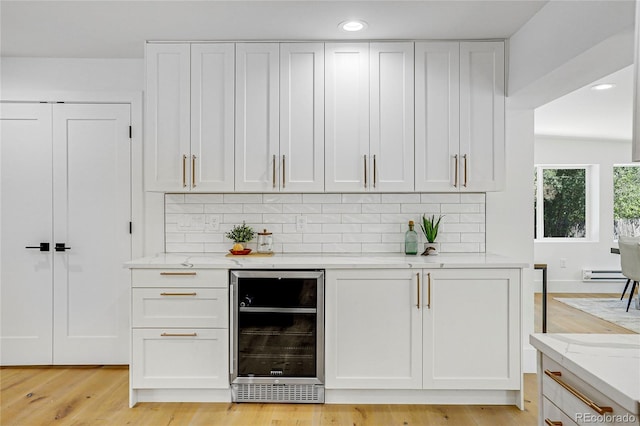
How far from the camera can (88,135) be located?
11.4 feet

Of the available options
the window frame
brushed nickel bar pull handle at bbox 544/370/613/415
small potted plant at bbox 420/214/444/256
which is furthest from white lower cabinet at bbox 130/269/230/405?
the window frame

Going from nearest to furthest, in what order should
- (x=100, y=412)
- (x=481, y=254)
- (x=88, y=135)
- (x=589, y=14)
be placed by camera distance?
(x=589, y=14)
(x=100, y=412)
(x=481, y=254)
(x=88, y=135)

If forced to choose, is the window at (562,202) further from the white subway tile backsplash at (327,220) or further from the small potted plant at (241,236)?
the small potted plant at (241,236)

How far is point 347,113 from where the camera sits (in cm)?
307

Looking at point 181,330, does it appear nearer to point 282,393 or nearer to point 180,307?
→ point 180,307

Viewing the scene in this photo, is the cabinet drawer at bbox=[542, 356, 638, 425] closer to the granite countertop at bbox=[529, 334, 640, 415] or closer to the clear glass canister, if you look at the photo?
the granite countertop at bbox=[529, 334, 640, 415]

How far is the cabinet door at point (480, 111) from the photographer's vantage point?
3.05 meters

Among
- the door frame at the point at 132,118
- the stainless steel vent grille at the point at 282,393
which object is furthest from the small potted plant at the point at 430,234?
the door frame at the point at 132,118

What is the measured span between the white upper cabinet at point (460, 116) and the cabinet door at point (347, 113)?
14.7 inches

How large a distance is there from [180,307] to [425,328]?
1546mm

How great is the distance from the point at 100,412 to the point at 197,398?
23.0 inches

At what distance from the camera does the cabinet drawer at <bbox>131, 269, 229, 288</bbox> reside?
2.75 meters

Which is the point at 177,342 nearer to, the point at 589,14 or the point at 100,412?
the point at 100,412

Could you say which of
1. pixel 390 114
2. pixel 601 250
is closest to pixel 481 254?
pixel 390 114
